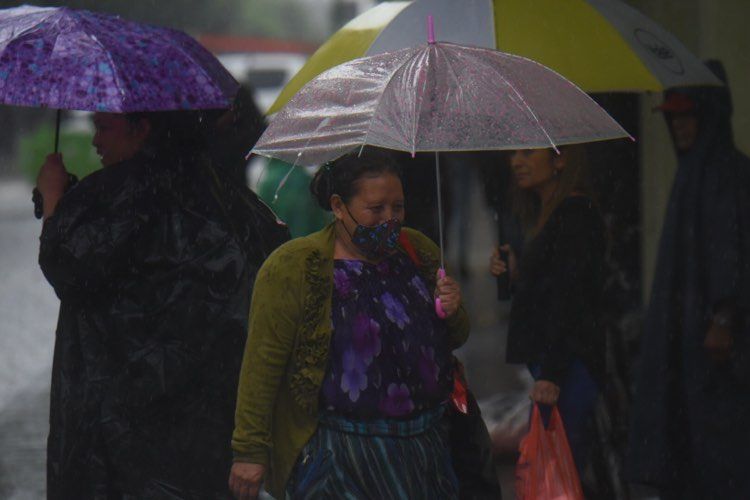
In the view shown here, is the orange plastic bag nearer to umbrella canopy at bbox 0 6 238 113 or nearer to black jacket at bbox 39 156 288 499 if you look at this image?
black jacket at bbox 39 156 288 499

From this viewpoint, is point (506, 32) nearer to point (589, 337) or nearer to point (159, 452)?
point (589, 337)

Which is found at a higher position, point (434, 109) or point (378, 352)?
point (434, 109)

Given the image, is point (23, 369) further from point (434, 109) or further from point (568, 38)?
point (434, 109)

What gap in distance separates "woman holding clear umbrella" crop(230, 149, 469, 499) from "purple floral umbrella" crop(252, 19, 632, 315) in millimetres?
141

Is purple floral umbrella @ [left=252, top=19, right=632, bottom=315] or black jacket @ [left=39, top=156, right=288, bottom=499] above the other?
purple floral umbrella @ [left=252, top=19, right=632, bottom=315]

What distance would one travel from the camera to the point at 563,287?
567cm

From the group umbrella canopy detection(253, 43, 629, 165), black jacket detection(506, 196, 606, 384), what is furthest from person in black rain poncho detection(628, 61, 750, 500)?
umbrella canopy detection(253, 43, 629, 165)

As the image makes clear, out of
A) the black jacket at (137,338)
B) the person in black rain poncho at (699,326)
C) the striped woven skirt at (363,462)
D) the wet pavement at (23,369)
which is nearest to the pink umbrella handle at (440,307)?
the striped woven skirt at (363,462)

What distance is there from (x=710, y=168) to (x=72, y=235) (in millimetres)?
2733

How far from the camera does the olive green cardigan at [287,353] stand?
4.20 metres

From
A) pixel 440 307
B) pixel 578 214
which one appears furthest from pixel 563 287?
pixel 440 307

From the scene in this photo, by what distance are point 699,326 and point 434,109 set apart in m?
2.50

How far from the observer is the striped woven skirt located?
13.8 feet

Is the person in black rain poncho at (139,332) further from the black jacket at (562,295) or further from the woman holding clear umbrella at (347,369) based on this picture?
the black jacket at (562,295)
